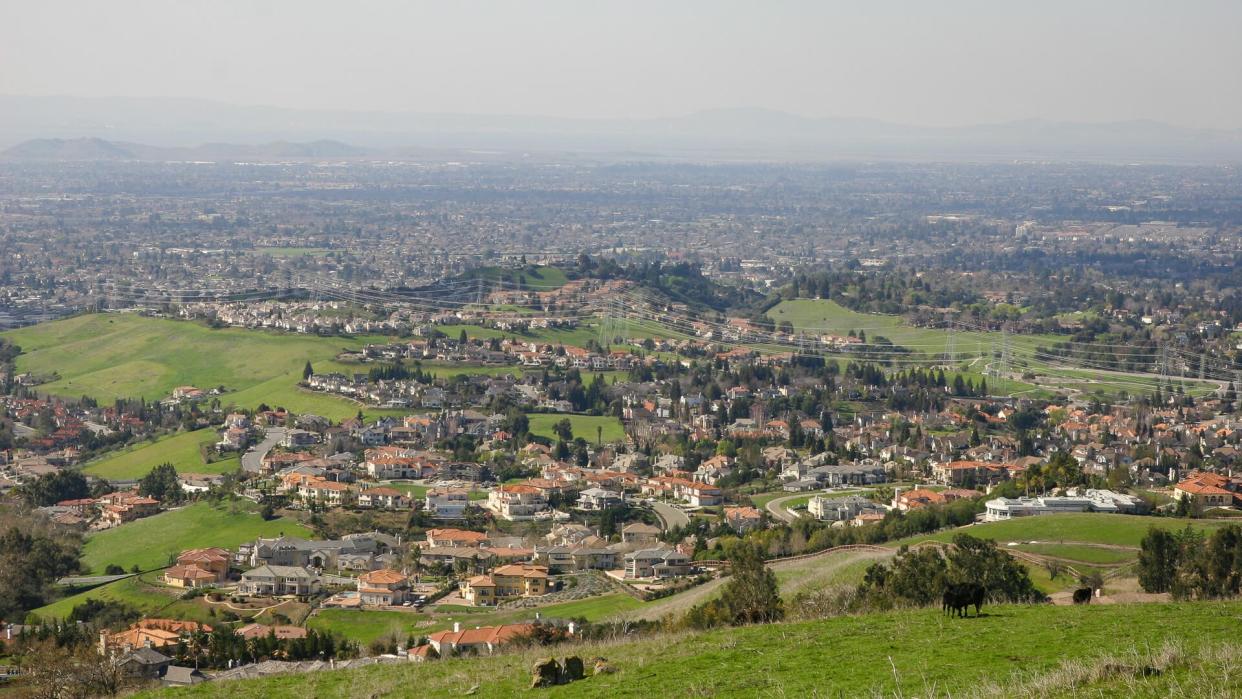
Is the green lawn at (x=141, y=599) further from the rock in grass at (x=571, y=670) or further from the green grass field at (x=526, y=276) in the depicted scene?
the green grass field at (x=526, y=276)

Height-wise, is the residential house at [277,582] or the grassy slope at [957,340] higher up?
the residential house at [277,582]

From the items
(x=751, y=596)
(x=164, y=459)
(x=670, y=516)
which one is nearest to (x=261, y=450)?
(x=164, y=459)

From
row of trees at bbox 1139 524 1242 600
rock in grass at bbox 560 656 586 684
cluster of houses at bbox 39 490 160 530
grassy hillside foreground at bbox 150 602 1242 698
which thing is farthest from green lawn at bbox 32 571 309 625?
rock in grass at bbox 560 656 586 684

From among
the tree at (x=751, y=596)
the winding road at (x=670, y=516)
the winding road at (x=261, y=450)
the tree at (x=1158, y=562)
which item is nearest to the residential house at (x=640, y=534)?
the winding road at (x=670, y=516)

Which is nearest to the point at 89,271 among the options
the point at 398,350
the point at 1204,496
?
the point at 398,350

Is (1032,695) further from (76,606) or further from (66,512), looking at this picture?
(66,512)

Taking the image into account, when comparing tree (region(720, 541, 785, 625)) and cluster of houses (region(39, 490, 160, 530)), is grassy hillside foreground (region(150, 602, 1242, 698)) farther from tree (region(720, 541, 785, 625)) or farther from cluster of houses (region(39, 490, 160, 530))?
cluster of houses (region(39, 490, 160, 530))

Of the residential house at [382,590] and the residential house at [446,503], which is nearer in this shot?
the residential house at [382,590]
